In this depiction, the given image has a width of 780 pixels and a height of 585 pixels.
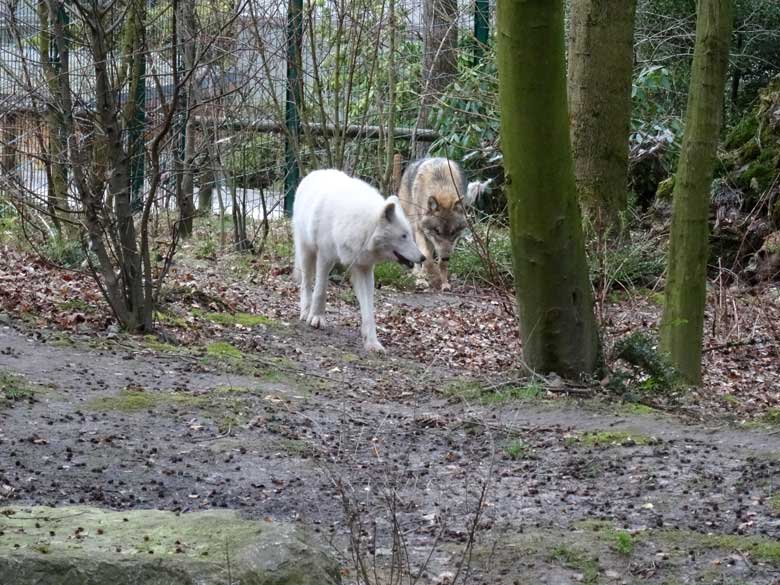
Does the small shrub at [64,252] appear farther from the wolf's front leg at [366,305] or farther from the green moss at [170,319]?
the wolf's front leg at [366,305]

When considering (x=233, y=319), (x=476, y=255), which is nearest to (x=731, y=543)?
(x=233, y=319)

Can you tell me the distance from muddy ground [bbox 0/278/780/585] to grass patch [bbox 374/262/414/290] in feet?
17.9

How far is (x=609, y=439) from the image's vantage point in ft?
21.1

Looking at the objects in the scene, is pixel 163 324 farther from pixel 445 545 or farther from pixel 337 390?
pixel 445 545

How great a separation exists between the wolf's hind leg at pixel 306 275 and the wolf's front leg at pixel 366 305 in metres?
0.71

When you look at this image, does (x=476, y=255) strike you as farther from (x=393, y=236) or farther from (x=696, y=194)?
(x=696, y=194)

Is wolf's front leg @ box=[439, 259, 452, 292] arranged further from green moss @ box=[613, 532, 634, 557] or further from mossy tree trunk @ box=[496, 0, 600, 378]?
green moss @ box=[613, 532, 634, 557]

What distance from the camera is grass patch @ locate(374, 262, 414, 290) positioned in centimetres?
1377

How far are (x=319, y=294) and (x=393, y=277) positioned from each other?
358cm

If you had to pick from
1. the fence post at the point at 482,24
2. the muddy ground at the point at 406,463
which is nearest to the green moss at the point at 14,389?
the muddy ground at the point at 406,463

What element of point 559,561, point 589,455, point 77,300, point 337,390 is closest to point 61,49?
point 77,300

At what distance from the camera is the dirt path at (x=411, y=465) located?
464 cm

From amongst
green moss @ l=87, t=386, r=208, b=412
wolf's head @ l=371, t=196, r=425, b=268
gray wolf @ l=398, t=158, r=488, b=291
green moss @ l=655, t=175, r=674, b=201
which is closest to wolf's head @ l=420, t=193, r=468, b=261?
gray wolf @ l=398, t=158, r=488, b=291

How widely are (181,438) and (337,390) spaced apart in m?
1.94
